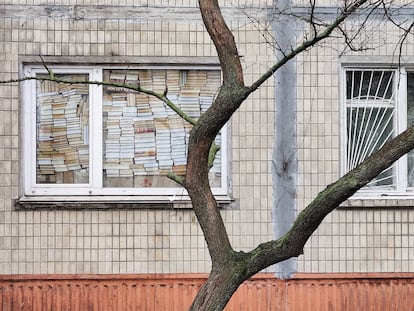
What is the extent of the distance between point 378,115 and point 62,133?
333cm

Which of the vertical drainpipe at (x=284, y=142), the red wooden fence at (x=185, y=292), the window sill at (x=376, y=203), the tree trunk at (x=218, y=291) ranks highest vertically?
the vertical drainpipe at (x=284, y=142)

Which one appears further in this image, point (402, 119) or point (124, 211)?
point (402, 119)

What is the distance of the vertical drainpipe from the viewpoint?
969 centimetres

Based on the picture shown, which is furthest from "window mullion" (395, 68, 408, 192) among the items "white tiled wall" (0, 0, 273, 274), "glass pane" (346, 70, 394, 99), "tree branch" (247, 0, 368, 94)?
"tree branch" (247, 0, 368, 94)

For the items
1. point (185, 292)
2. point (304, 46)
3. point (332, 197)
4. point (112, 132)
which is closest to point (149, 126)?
point (112, 132)

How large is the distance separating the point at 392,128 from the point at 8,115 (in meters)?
4.01

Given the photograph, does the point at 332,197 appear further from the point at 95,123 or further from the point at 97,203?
the point at 95,123

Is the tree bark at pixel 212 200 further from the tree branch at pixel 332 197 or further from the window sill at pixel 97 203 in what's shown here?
the window sill at pixel 97 203

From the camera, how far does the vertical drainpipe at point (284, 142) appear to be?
969 centimetres

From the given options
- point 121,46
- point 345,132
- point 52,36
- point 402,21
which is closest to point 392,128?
point 345,132

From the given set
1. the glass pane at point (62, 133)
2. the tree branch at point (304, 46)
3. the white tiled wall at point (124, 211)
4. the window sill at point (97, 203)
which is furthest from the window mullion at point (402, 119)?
the tree branch at point (304, 46)

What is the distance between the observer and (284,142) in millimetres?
9711

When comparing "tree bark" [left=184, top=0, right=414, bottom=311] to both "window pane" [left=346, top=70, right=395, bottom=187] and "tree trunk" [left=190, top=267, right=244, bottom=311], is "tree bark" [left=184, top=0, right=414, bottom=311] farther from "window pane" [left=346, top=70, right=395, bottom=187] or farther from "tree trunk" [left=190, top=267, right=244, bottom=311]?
"window pane" [left=346, top=70, right=395, bottom=187]

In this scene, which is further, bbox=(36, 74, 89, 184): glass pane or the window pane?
the window pane
